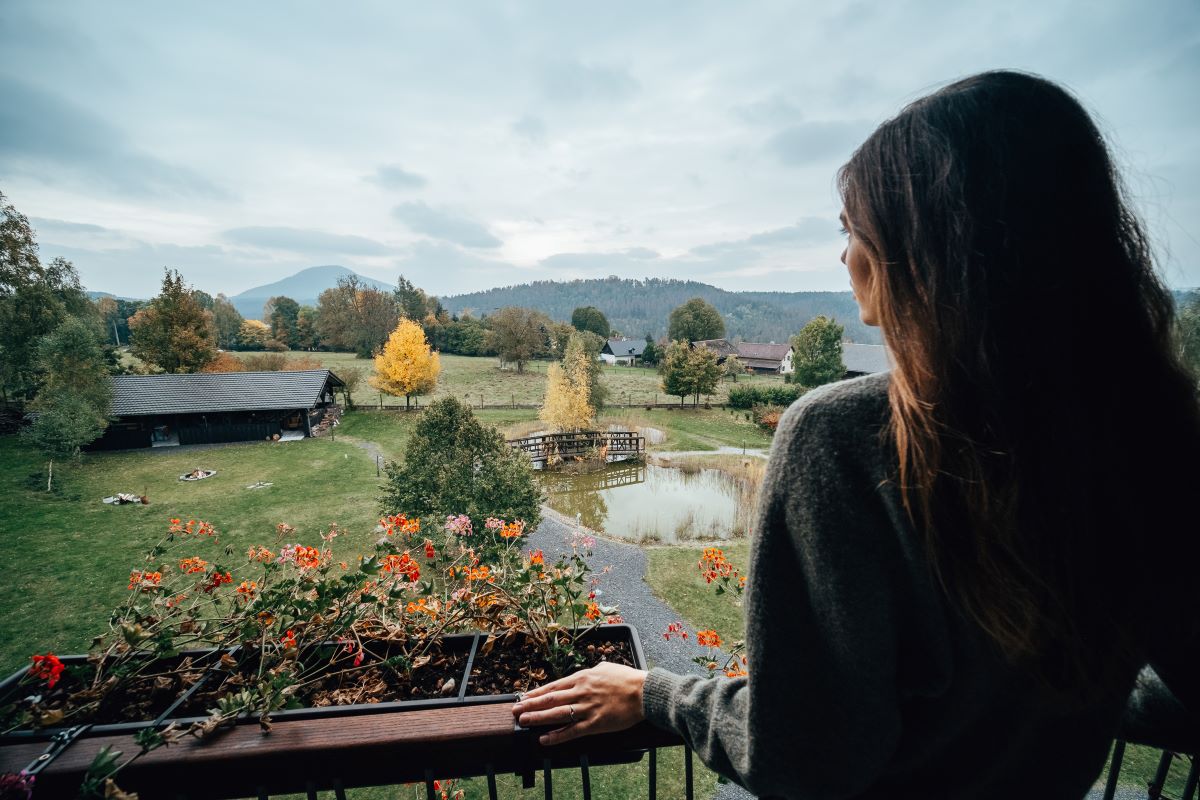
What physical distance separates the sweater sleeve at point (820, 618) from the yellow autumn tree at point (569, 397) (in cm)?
1813

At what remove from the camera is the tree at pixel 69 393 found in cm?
1230

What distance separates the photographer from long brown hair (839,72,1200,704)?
53 centimetres

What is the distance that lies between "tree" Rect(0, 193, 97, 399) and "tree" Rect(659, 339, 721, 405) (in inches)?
909

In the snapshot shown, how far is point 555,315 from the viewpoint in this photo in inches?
4781

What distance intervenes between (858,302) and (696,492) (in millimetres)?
14959

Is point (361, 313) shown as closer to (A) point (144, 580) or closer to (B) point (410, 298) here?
(B) point (410, 298)

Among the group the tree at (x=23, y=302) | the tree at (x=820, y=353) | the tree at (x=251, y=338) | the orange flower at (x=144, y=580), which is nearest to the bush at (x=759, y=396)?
the tree at (x=820, y=353)

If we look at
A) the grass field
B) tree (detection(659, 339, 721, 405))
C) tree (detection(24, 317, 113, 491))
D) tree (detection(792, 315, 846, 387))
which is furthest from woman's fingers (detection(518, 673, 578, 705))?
tree (detection(792, 315, 846, 387))

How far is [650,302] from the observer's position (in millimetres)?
122438

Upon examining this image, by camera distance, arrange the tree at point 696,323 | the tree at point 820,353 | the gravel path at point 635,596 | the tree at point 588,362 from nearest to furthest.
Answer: the gravel path at point 635,596, the tree at point 588,362, the tree at point 820,353, the tree at point 696,323

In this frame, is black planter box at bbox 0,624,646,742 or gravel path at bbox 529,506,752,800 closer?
black planter box at bbox 0,624,646,742

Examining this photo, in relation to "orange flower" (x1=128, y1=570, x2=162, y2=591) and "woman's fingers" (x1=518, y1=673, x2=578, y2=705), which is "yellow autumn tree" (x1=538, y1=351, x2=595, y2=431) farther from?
"woman's fingers" (x1=518, y1=673, x2=578, y2=705)

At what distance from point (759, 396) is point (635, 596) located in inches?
768

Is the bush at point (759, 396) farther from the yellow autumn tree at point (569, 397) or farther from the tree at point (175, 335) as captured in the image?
the tree at point (175, 335)
